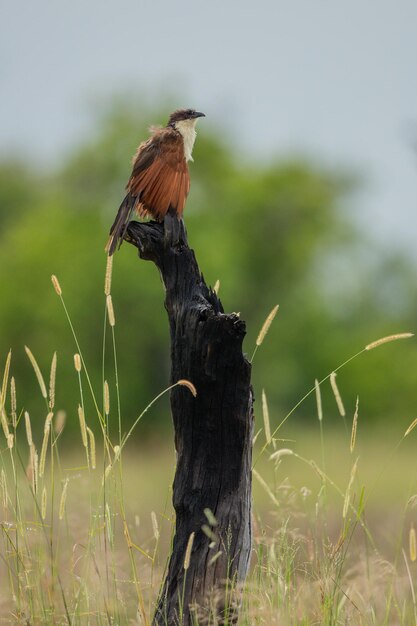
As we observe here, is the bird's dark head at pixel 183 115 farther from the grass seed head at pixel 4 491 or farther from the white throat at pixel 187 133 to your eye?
the grass seed head at pixel 4 491

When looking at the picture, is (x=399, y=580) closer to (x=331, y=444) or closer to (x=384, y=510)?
(x=384, y=510)

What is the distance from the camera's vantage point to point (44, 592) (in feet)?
14.9

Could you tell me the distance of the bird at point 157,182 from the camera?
19.9 ft

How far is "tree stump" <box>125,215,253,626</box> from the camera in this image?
4621mm

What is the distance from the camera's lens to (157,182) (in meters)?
6.31

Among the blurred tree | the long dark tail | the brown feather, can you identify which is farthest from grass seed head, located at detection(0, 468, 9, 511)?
the blurred tree

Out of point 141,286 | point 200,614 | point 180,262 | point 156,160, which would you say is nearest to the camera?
point 200,614

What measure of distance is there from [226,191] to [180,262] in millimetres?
27563

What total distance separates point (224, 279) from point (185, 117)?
2035 centimetres

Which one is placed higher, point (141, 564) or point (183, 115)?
point (183, 115)

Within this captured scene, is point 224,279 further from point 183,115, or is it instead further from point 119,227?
point 119,227

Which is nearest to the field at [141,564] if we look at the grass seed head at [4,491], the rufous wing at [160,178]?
the grass seed head at [4,491]

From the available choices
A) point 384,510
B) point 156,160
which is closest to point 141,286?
point 384,510

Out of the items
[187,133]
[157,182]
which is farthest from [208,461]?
[187,133]
